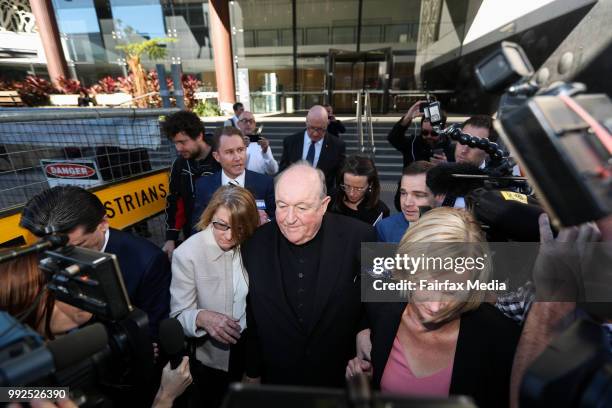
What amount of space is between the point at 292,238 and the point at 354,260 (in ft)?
1.19

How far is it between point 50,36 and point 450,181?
17.2 meters

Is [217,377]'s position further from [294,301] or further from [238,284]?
[294,301]

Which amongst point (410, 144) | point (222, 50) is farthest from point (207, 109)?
point (410, 144)

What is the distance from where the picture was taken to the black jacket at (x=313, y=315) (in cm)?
153

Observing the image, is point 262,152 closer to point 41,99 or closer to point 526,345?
point 526,345

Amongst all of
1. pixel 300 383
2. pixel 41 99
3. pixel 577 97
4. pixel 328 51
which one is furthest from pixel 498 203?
pixel 41 99

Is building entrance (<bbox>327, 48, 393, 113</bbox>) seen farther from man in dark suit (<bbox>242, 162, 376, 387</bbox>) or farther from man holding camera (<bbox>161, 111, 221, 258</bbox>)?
man in dark suit (<bbox>242, 162, 376, 387</bbox>)

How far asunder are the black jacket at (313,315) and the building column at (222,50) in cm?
1166

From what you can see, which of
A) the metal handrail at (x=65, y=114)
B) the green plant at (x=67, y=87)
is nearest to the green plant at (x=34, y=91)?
the green plant at (x=67, y=87)

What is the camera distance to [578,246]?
2.61ft

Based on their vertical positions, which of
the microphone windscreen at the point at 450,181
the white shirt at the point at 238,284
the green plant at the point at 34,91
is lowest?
the white shirt at the point at 238,284

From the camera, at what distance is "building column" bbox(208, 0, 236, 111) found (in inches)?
440

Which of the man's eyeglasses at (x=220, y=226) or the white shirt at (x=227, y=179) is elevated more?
the white shirt at (x=227, y=179)

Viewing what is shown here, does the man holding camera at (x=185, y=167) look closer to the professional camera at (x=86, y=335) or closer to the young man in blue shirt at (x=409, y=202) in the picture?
the young man in blue shirt at (x=409, y=202)
